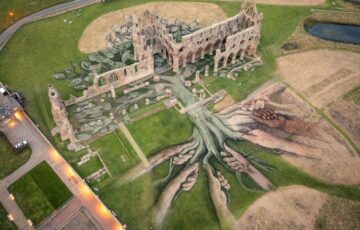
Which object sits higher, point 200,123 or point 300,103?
point 200,123

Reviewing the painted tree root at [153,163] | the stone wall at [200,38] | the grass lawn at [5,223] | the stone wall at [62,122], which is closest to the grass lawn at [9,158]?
the stone wall at [62,122]

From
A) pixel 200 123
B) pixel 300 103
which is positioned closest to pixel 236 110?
pixel 200 123

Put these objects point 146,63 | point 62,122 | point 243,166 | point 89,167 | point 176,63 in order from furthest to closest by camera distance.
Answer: point 176,63
point 146,63
point 62,122
point 243,166
point 89,167

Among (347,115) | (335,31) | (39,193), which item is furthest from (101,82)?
(335,31)

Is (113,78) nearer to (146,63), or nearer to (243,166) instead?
(146,63)

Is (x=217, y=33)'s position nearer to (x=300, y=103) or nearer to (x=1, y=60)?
(x=300, y=103)

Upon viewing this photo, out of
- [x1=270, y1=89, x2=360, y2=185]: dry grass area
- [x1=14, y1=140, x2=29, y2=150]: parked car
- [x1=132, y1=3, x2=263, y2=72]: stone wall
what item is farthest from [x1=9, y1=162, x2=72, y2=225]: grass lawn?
Result: [x1=270, y1=89, x2=360, y2=185]: dry grass area
